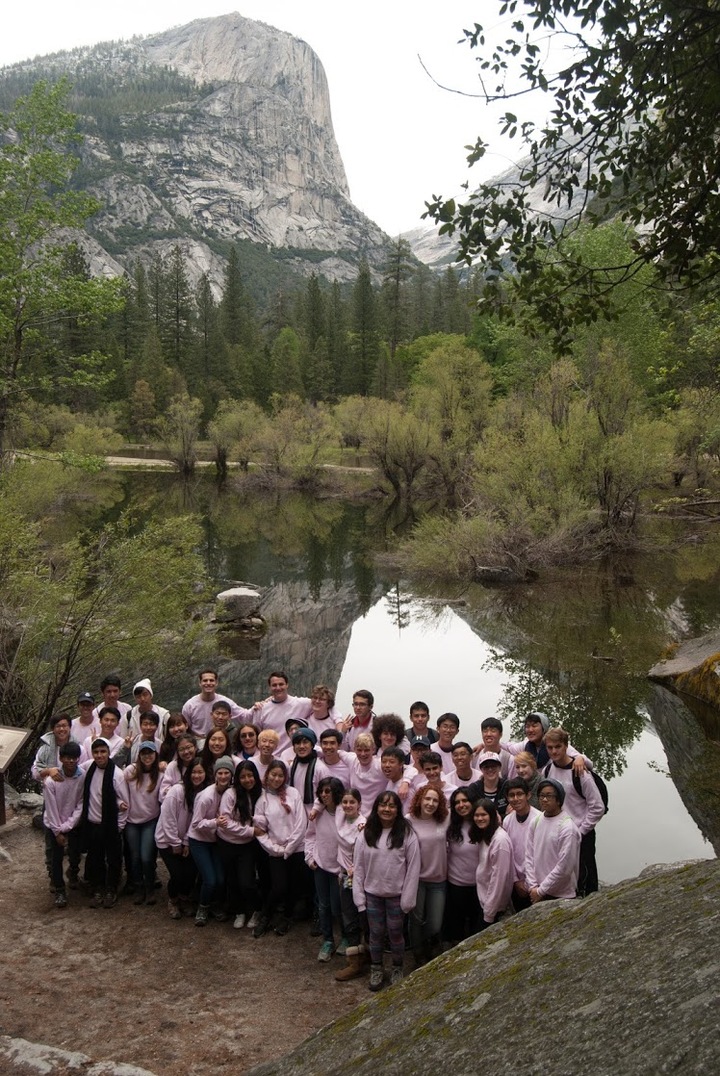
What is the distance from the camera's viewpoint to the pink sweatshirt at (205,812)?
6707 mm

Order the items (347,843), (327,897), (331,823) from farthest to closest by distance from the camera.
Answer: (327,897), (331,823), (347,843)

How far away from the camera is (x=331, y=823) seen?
6309mm

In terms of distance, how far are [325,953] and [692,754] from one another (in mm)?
7845

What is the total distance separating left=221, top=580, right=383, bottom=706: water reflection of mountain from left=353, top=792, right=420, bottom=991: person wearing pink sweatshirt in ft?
31.3

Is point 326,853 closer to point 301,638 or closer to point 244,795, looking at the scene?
point 244,795

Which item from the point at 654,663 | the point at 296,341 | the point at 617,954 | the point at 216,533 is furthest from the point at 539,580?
the point at 296,341

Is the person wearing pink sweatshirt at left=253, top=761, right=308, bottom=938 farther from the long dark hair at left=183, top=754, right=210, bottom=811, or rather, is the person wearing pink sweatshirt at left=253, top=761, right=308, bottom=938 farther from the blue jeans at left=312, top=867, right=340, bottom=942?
the long dark hair at left=183, top=754, right=210, bottom=811

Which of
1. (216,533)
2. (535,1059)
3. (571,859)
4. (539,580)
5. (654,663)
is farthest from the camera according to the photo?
(216,533)

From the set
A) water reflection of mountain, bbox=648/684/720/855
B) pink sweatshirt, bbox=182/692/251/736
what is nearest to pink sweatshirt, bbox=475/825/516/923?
pink sweatshirt, bbox=182/692/251/736

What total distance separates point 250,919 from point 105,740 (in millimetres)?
2006

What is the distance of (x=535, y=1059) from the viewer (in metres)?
2.13

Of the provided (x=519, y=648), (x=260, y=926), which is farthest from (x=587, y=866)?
(x=519, y=648)

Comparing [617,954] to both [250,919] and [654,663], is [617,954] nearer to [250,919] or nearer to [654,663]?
[250,919]

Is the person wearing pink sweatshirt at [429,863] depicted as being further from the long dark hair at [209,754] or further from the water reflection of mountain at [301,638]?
the water reflection of mountain at [301,638]
